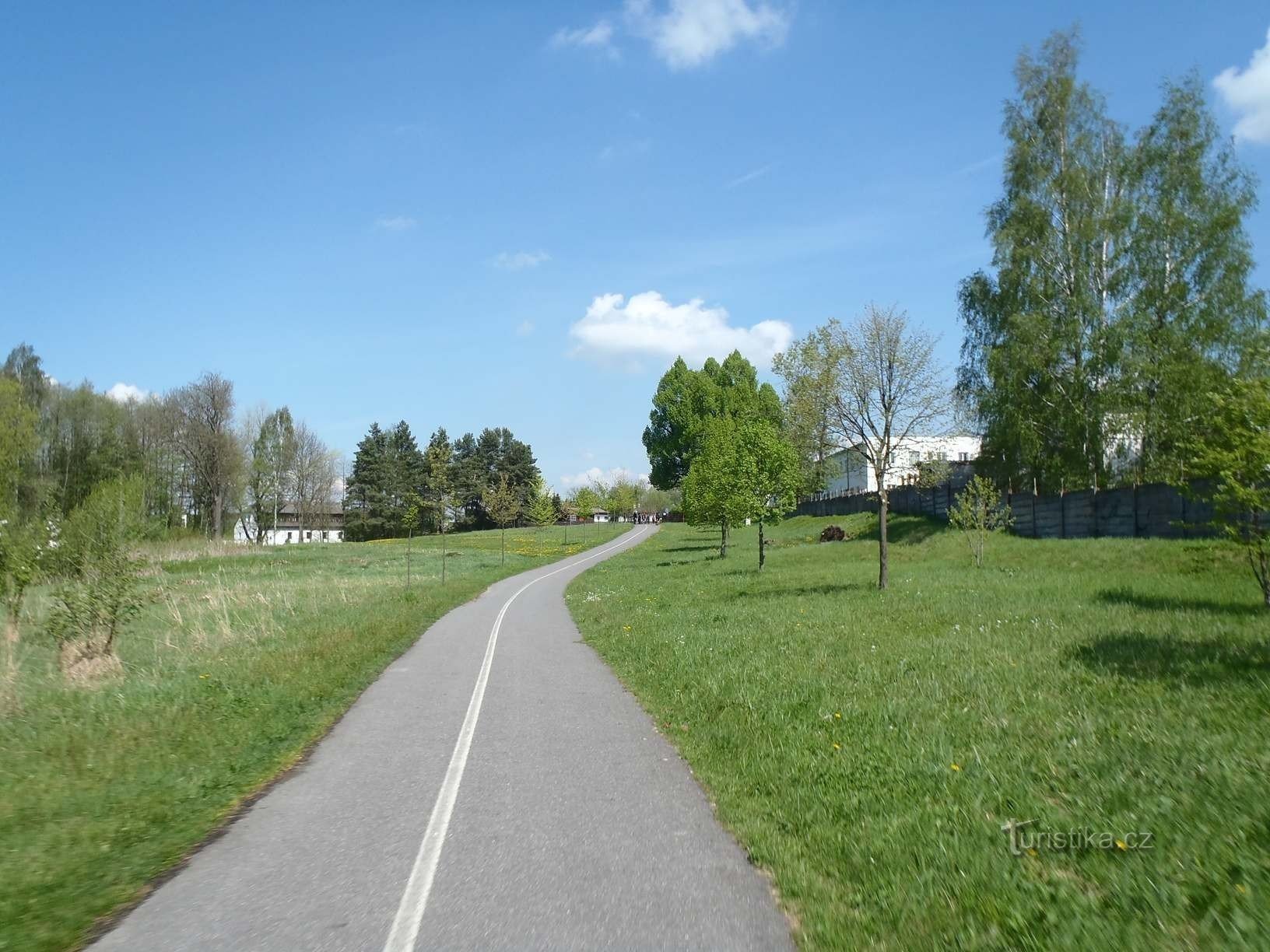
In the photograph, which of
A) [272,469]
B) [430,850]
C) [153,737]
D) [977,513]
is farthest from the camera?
[272,469]

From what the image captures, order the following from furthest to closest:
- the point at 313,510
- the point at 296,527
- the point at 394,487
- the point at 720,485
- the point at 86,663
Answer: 1. the point at 296,527
2. the point at 394,487
3. the point at 313,510
4. the point at 720,485
5. the point at 86,663

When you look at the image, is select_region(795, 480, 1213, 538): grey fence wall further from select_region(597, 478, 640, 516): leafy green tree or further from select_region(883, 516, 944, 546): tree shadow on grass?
select_region(597, 478, 640, 516): leafy green tree

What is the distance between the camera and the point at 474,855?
5.42m

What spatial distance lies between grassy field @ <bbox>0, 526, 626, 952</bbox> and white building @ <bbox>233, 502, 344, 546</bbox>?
59087 mm

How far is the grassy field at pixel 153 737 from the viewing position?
520 cm

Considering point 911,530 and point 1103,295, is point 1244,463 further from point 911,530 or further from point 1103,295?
point 911,530

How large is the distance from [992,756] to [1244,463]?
9571 mm

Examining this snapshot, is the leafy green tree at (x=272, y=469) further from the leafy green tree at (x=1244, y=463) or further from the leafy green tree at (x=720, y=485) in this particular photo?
the leafy green tree at (x=1244, y=463)

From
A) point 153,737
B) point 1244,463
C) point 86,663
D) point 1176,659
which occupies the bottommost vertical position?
point 153,737

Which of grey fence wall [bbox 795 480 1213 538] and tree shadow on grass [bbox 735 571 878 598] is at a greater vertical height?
grey fence wall [bbox 795 480 1213 538]

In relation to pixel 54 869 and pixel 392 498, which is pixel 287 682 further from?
pixel 392 498

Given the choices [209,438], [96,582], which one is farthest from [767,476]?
[209,438]

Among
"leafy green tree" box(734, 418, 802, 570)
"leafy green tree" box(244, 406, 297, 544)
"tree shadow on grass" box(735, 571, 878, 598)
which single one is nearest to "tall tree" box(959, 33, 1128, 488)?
"leafy green tree" box(734, 418, 802, 570)

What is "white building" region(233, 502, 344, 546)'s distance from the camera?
3219 inches
